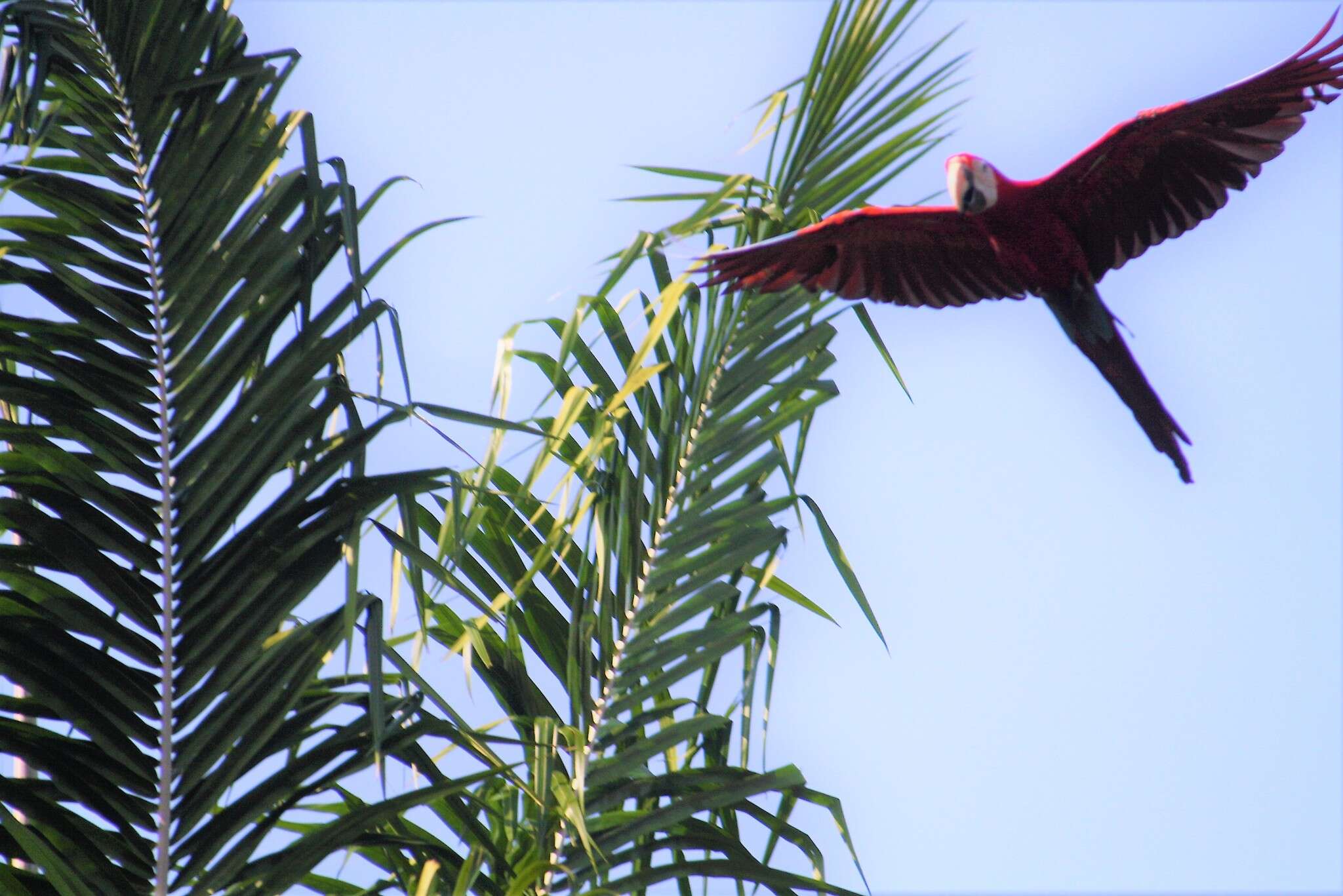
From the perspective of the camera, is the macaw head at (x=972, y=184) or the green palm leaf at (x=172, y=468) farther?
the macaw head at (x=972, y=184)

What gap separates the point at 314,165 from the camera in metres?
1.82

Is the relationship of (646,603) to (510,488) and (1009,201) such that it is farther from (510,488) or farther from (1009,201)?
(1009,201)

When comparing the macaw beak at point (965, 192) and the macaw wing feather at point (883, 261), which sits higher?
the macaw beak at point (965, 192)

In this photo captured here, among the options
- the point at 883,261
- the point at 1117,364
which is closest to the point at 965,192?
the point at 883,261

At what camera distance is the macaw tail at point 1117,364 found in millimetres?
2078

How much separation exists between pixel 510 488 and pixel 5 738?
757 millimetres

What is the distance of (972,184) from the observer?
213 cm

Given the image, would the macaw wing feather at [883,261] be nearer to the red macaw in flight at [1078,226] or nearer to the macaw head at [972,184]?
the red macaw in flight at [1078,226]

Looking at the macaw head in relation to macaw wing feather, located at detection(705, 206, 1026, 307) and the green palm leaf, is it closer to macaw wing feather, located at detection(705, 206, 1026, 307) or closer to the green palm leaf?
macaw wing feather, located at detection(705, 206, 1026, 307)

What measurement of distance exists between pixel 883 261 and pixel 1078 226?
37 cm

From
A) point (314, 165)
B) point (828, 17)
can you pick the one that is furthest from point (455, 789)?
point (828, 17)

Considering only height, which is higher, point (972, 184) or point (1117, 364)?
point (972, 184)

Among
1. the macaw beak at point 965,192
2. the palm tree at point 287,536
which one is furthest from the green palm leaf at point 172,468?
the macaw beak at point 965,192

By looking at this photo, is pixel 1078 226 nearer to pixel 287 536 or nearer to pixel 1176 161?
pixel 1176 161
